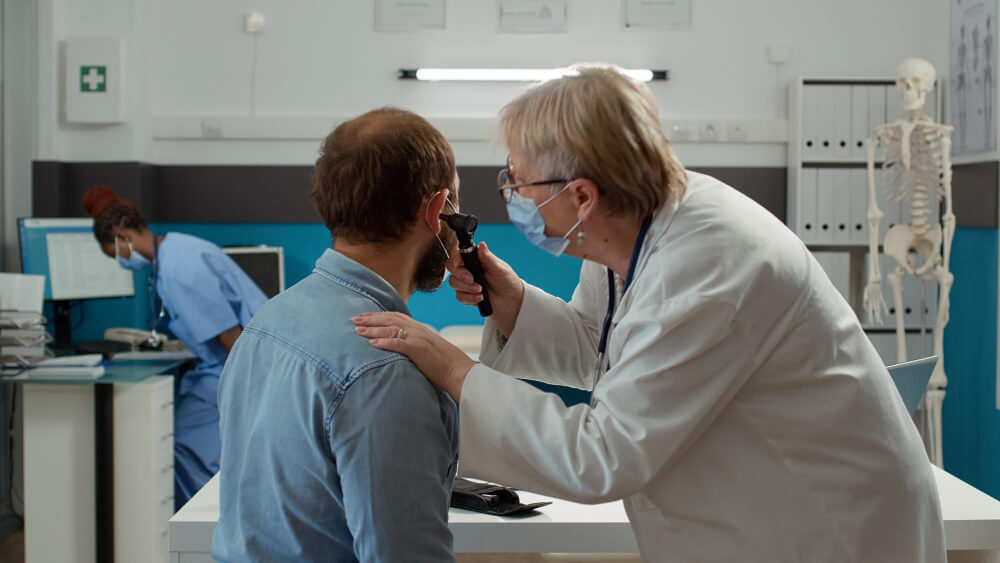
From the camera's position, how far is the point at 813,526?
1240 millimetres

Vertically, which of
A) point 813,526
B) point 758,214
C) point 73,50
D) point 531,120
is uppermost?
point 73,50

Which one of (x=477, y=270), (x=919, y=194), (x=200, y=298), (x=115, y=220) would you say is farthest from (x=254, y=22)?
(x=477, y=270)

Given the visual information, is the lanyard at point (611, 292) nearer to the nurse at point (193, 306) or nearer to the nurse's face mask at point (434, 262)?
the nurse's face mask at point (434, 262)

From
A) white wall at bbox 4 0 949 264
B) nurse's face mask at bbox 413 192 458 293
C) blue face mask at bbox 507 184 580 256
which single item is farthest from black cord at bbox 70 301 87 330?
blue face mask at bbox 507 184 580 256

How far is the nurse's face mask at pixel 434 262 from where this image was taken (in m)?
1.38

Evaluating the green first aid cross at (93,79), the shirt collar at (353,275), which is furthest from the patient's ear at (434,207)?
the green first aid cross at (93,79)

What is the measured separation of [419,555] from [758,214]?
0.64 m

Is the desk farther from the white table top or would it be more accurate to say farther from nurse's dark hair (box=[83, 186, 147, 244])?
the white table top

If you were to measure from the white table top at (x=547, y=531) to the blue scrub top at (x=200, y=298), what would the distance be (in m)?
1.68

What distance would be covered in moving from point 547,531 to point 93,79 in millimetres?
3215

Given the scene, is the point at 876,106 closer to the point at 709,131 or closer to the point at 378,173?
the point at 709,131

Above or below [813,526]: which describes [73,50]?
above

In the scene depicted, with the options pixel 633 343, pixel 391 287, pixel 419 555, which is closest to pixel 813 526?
pixel 633 343

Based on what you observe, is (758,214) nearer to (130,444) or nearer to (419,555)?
(419,555)
